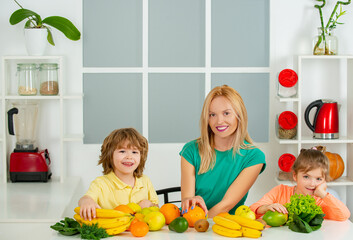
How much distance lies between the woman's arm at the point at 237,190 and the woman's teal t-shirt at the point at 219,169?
0.03 meters

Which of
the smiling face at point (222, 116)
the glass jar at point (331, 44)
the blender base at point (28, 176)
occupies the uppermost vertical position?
the glass jar at point (331, 44)

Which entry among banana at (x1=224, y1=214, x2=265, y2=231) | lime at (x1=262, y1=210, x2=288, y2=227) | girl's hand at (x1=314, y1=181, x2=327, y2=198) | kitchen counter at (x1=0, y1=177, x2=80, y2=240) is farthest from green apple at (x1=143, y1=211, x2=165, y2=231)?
kitchen counter at (x1=0, y1=177, x2=80, y2=240)

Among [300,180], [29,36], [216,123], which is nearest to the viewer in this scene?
[300,180]

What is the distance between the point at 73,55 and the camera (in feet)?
11.9

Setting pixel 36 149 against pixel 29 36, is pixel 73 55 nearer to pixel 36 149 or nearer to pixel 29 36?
pixel 29 36

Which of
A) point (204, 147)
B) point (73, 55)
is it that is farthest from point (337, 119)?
point (73, 55)

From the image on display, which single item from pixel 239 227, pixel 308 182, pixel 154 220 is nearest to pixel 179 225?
pixel 154 220

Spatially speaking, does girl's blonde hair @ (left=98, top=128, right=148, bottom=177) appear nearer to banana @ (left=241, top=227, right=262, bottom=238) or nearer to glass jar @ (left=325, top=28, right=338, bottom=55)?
banana @ (left=241, top=227, right=262, bottom=238)

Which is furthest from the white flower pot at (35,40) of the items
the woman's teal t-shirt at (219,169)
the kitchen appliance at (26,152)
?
the woman's teal t-shirt at (219,169)

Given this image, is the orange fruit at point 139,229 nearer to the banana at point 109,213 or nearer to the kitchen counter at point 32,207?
the banana at point 109,213

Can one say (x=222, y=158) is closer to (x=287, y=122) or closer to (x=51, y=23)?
(x=287, y=122)

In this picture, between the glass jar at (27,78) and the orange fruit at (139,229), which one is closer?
the orange fruit at (139,229)

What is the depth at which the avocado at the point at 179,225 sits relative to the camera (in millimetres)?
1715

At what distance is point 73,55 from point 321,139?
5.86 ft
